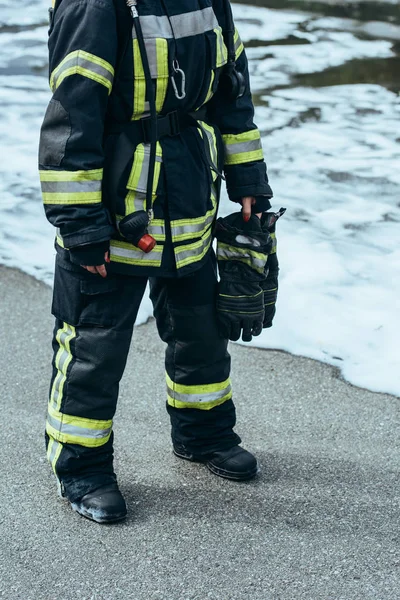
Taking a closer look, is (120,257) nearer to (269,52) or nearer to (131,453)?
(131,453)

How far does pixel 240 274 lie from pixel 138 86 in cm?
72

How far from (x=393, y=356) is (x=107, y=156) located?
181 centimetres

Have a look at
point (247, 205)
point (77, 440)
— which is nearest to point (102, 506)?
point (77, 440)

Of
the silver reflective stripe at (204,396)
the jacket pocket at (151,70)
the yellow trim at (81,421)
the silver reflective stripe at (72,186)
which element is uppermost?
the jacket pocket at (151,70)

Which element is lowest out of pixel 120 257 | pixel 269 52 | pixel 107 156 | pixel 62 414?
pixel 269 52

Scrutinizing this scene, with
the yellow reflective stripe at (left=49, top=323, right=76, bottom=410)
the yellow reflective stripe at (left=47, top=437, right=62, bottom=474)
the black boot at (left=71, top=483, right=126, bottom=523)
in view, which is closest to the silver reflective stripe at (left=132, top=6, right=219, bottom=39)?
the yellow reflective stripe at (left=49, top=323, right=76, bottom=410)

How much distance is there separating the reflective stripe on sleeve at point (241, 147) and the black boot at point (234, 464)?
0.96 meters

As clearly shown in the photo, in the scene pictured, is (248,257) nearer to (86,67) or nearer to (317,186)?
(86,67)

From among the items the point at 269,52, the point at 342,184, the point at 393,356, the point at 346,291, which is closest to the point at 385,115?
the point at 342,184

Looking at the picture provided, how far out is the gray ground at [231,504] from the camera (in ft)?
8.42

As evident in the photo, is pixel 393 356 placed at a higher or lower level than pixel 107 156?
lower

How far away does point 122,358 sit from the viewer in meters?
2.84

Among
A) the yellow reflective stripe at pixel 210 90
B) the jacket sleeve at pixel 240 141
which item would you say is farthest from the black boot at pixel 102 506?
the yellow reflective stripe at pixel 210 90

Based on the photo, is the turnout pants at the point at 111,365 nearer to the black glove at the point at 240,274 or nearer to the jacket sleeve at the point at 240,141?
the black glove at the point at 240,274
